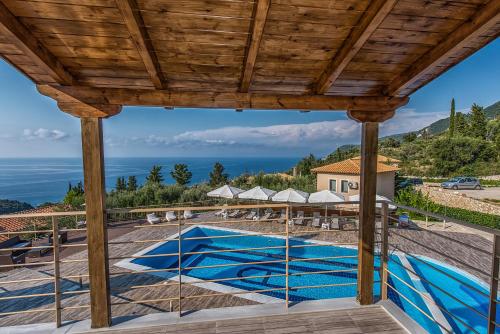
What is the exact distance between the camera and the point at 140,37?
65.2 inches

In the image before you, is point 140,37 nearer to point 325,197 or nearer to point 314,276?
point 314,276

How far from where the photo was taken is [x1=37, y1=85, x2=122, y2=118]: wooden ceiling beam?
217 cm

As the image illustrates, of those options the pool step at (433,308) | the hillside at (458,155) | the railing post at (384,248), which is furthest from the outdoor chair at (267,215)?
the hillside at (458,155)

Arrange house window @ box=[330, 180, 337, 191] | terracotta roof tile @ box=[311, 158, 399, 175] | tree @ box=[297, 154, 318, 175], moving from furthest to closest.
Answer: tree @ box=[297, 154, 318, 175] < house window @ box=[330, 180, 337, 191] < terracotta roof tile @ box=[311, 158, 399, 175]

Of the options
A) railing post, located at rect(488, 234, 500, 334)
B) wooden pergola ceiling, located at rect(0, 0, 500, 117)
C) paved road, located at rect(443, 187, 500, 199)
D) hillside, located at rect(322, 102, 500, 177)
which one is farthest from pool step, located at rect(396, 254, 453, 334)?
hillside, located at rect(322, 102, 500, 177)

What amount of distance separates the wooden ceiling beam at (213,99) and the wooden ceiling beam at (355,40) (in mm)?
262

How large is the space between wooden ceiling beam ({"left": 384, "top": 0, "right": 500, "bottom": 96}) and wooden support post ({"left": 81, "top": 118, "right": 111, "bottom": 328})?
2880mm

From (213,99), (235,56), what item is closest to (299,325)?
(213,99)

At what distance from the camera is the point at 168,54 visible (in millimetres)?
1953

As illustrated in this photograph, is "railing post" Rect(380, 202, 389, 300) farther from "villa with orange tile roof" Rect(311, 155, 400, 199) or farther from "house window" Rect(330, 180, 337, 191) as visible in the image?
"house window" Rect(330, 180, 337, 191)

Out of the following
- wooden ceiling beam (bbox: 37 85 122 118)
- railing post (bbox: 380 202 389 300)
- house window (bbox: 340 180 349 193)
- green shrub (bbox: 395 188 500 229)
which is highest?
wooden ceiling beam (bbox: 37 85 122 118)

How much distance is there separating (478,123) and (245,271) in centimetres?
3609

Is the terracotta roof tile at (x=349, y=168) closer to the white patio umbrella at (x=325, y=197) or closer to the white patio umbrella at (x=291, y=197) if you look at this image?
the white patio umbrella at (x=325, y=197)

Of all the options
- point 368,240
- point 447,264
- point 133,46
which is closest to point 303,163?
point 447,264
